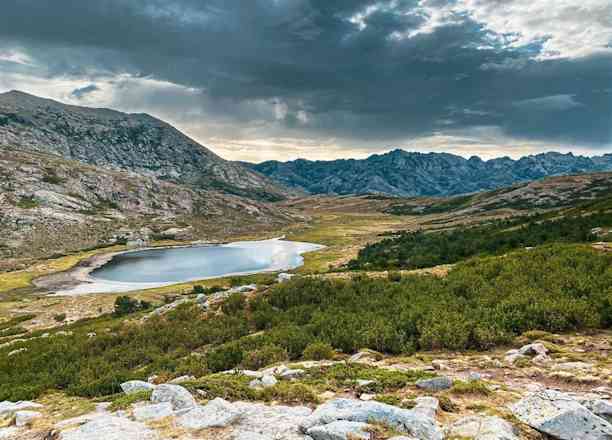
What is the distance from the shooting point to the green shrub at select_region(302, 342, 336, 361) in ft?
61.7

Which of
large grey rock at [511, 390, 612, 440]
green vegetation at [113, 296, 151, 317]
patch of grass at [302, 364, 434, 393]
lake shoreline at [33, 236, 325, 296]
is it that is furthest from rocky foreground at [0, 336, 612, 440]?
lake shoreline at [33, 236, 325, 296]

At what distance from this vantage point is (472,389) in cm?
1145

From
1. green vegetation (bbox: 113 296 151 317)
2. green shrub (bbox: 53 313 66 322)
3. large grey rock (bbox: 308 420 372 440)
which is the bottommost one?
green shrub (bbox: 53 313 66 322)

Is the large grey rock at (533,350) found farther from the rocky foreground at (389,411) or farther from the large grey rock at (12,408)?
the large grey rock at (12,408)

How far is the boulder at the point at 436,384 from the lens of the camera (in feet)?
39.2

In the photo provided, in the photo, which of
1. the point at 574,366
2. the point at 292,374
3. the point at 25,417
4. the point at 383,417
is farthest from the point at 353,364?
the point at 25,417

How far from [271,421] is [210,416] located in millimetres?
1738

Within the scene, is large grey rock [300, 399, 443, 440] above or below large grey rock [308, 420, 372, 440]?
below

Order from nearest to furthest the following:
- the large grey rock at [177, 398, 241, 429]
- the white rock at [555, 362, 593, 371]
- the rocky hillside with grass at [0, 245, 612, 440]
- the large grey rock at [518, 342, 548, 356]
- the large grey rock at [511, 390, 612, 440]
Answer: the large grey rock at [511, 390, 612, 440] < the rocky hillside with grass at [0, 245, 612, 440] < the large grey rock at [177, 398, 241, 429] < the white rock at [555, 362, 593, 371] < the large grey rock at [518, 342, 548, 356]

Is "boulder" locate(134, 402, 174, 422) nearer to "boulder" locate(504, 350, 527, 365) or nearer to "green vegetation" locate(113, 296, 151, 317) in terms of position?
"boulder" locate(504, 350, 527, 365)

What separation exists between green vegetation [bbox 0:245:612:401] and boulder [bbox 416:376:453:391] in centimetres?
76

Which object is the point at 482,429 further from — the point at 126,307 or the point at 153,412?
the point at 126,307

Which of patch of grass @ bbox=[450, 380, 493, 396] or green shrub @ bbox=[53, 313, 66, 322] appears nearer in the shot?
patch of grass @ bbox=[450, 380, 493, 396]

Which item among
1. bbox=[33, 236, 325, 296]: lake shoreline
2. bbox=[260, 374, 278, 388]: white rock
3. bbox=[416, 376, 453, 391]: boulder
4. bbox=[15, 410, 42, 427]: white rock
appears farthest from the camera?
bbox=[33, 236, 325, 296]: lake shoreline
